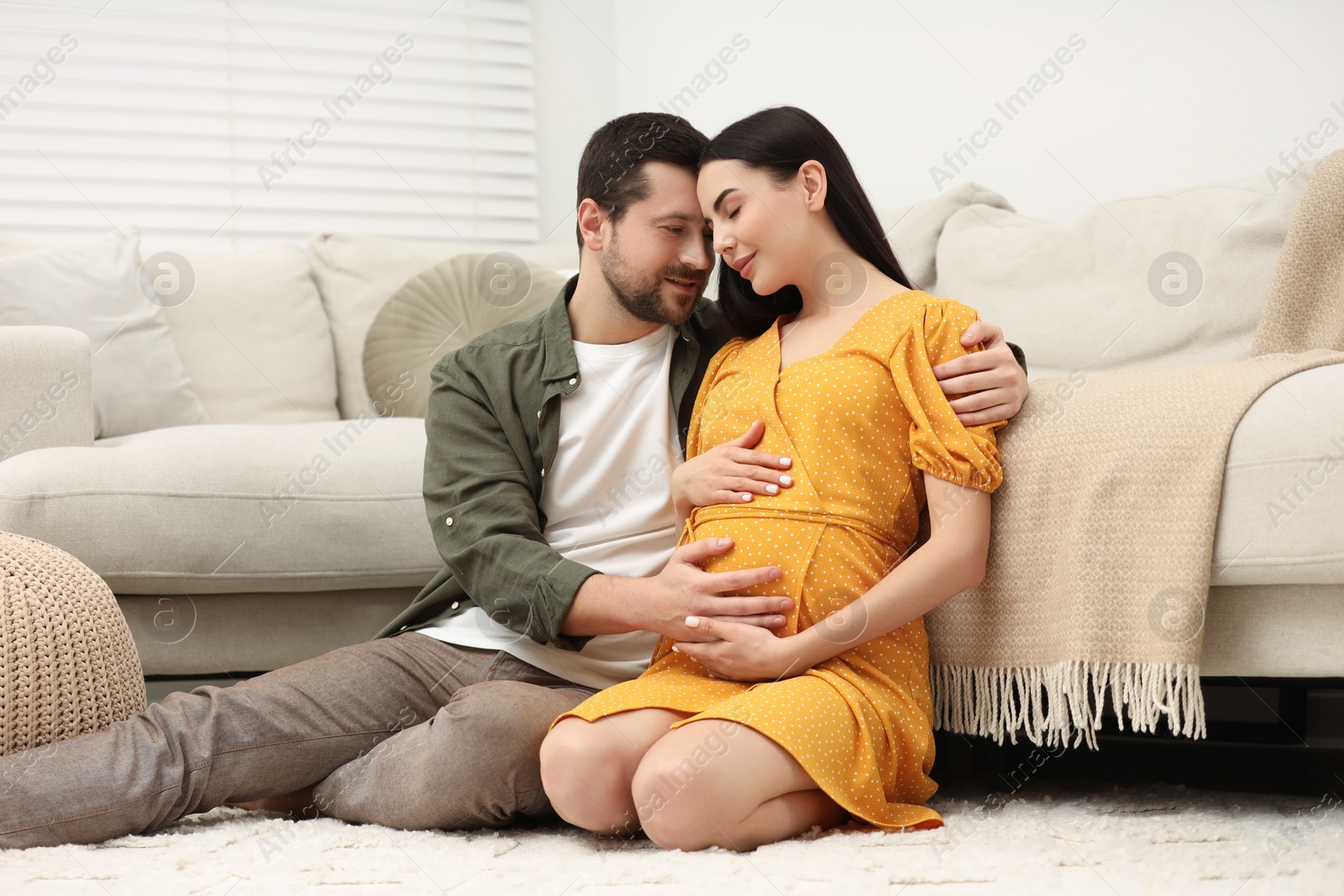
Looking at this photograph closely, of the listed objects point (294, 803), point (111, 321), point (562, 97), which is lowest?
point (294, 803)

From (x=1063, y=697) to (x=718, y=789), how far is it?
38cm

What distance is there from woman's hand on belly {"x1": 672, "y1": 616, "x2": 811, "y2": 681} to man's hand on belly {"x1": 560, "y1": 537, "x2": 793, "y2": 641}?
0.03ft

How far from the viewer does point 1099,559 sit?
1130 millimetres

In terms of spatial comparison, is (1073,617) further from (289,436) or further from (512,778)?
(289,436)

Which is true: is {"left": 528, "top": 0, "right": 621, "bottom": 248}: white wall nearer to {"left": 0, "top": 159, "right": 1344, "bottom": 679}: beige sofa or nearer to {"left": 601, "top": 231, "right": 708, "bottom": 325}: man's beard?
{"left": 0, "top": 159, "right": 1344, "bottom": 679}: beige sofa

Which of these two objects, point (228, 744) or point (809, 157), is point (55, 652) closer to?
point (228, 744)

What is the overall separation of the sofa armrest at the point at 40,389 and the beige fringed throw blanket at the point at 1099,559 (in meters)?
1.39

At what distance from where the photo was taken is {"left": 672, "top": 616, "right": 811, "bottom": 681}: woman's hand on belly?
1146 millimetres

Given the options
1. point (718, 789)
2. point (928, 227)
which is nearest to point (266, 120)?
point (928, 227)

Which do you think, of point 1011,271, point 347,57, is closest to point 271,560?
point 1011,271

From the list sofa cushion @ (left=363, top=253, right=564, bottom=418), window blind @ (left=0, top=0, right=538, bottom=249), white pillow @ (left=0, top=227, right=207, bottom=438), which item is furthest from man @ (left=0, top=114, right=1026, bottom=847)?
window blind @ (left=0, top=0, right=538, bottom=249)

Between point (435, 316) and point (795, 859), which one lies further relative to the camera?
point (435, 316)

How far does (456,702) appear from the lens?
123 cm

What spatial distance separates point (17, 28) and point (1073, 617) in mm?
2954
